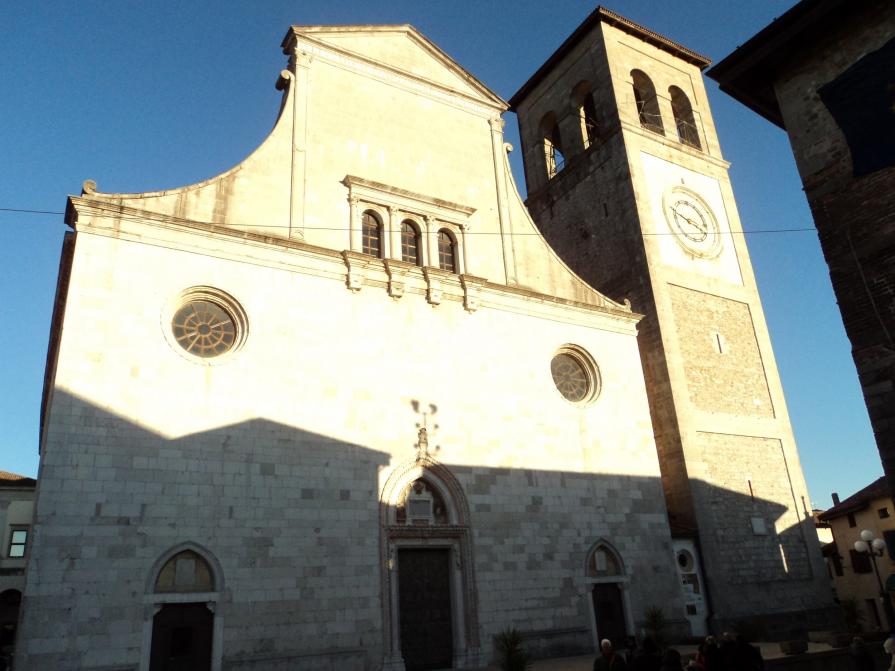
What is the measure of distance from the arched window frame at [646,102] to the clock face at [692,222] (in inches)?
108

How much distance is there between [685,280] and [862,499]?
52.1ft

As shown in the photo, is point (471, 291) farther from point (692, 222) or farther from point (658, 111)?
point (658, 111)

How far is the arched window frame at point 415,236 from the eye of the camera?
16344 millimetres

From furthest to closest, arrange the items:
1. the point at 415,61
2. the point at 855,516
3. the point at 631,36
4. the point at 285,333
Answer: the point at 855,516, the point at 631,36, the point at 415,61, the point at 285,333

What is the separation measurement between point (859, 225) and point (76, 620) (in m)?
12.9

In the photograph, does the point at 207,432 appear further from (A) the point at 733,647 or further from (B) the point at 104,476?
(A) the point at 733,647

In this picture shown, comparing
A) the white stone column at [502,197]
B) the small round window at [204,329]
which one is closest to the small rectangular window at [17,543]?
the small round window at [204,329]

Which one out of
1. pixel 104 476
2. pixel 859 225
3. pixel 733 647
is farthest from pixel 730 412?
pixel 104 476

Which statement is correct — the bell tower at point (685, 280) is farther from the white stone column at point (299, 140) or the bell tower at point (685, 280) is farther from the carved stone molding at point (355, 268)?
the white stone column at point (299, 140)

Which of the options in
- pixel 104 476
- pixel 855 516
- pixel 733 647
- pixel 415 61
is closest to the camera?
pixel 733 647

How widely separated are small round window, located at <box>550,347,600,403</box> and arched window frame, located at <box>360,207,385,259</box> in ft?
16.6

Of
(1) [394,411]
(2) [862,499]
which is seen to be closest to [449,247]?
(1) [394,411]

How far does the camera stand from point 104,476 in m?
11.0

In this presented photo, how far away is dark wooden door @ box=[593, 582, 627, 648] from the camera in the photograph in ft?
49.3
